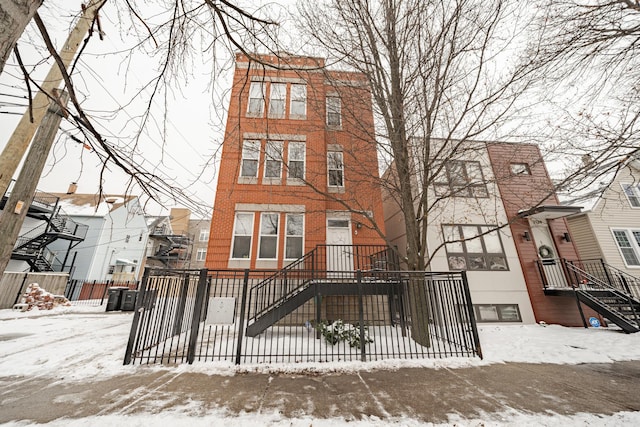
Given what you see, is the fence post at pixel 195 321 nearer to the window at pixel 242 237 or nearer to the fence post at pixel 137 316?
the fence post at pixel 137 316

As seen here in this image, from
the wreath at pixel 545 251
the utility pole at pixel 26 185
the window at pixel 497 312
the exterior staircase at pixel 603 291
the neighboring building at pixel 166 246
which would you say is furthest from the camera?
the neighboring building at pixel 166 246

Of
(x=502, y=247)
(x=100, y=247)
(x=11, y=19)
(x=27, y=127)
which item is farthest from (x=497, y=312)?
(x=100, y=247)

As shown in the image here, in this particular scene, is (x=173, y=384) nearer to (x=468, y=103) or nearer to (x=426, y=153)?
(x=426, y=153)

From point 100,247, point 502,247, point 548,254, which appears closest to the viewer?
point 502,247

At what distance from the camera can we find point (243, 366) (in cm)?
461

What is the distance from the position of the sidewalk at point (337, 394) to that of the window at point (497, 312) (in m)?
5.43

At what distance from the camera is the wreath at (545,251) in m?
10.9

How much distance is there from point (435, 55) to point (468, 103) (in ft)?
4.70

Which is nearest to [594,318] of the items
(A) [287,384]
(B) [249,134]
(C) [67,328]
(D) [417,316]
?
(D) [417,316]

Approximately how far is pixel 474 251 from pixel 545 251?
3.54m

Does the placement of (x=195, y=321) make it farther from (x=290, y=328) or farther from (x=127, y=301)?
(x=127, y=301)

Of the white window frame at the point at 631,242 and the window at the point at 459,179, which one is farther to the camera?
the white window frame at the point at 631,242

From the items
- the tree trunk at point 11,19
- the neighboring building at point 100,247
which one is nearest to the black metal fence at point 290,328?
the tree trunk at point 11,19

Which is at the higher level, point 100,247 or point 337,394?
point 100,247
